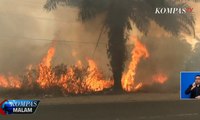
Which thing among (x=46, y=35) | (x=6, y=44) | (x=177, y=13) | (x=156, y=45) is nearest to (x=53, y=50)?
(x=46, y=35)

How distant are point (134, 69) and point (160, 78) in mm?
307

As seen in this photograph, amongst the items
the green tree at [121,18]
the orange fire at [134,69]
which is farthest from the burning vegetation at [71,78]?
the green tree at [121,18]

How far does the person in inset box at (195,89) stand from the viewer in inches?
161

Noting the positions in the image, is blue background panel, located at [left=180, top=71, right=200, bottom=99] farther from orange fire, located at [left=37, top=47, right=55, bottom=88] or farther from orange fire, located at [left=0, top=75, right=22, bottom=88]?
orange fire, located at [left=0, top=75, right=22, bottom=88]

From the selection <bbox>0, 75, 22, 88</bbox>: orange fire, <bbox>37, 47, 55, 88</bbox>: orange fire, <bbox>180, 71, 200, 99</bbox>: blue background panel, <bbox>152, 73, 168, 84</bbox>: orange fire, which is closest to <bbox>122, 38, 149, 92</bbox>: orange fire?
<bbox>152, 73, 168, 84</bbox>: orange fire

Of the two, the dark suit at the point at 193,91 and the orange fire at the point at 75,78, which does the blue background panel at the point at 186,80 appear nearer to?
the dark suit at the point at 193,91

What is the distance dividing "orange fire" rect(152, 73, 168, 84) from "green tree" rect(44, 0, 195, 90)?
0.38 m

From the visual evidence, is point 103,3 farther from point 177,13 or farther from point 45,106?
point 45,106

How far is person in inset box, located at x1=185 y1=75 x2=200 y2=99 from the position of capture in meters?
4.09

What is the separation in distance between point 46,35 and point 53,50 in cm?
17

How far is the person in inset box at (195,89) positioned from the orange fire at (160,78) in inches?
12.0

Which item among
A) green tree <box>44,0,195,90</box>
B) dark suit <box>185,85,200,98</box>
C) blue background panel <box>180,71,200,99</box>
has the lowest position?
dark suit <box>185,85,200,98</box>

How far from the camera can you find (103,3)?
152 inches

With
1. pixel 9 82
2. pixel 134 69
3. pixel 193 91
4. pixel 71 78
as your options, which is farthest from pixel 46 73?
pixel 193 91
